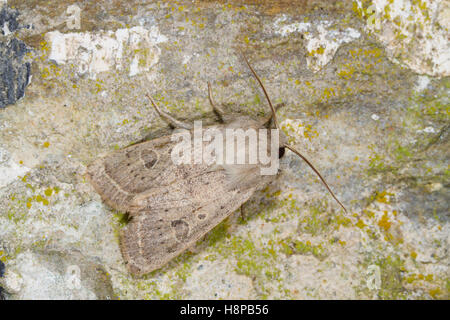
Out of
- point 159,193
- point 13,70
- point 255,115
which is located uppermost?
point 13,70

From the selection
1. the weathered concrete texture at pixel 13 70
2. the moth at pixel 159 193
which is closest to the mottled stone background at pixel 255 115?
the weathered concrete texture at pixel 13 70

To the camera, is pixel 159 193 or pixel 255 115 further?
pixel 255 115

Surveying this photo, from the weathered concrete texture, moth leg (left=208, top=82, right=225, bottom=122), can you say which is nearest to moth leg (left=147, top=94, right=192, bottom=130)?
moth leg (left=208, top=82, right=225, bottom=122)

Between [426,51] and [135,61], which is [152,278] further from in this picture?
[426,51]

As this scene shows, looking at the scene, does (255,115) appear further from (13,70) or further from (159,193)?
(13,70)

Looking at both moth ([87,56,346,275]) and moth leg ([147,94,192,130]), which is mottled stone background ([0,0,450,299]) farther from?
moth ([87,56,346,275])

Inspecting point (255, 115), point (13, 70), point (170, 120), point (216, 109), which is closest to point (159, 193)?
point (170, 120)

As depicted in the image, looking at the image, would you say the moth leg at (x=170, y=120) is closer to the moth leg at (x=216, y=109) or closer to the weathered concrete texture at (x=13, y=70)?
the moth leg at (x=216, y=109)

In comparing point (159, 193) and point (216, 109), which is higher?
point (216, 109)
